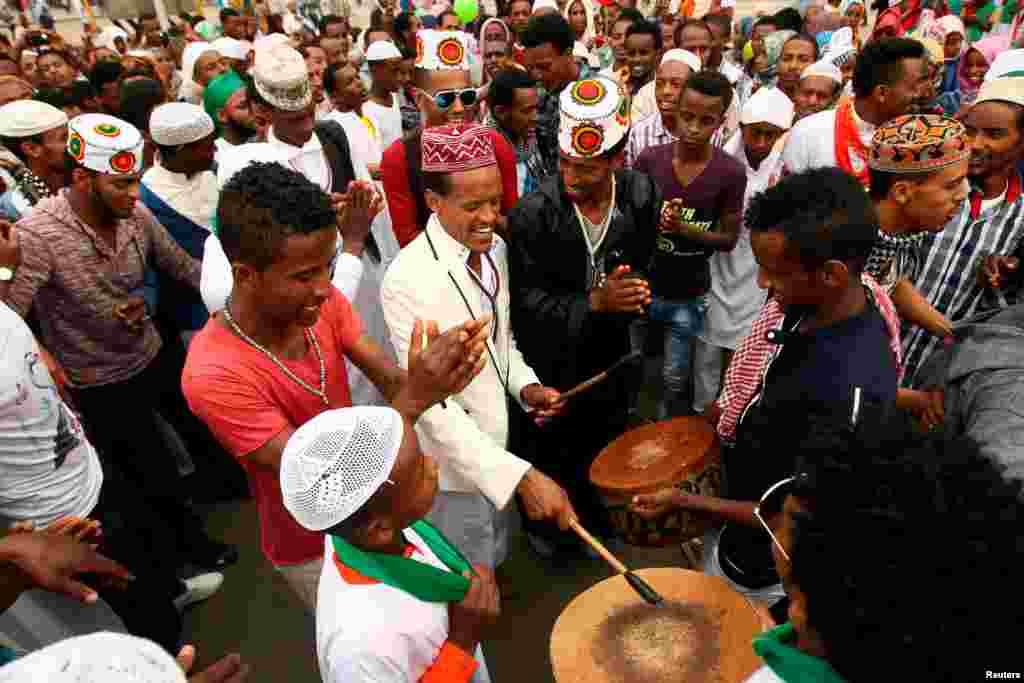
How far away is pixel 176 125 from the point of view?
345 cm

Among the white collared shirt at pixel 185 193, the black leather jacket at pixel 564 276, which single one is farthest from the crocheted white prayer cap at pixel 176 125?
the black leather jacket at pixel 564 276

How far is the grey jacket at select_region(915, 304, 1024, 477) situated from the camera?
6.73ft

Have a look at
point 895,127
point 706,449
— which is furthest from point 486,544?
point 895,127

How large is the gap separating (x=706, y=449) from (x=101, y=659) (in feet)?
6.56

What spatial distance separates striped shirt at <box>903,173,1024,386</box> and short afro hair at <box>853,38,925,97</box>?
1.07 meters

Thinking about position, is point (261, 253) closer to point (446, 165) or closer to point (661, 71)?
point (446, 165)

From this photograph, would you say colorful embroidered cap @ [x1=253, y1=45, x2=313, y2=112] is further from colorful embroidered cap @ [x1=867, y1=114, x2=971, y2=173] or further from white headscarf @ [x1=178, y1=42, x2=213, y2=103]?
white headscarf @ [x1=178, y1=42, x2=213, y2=103]

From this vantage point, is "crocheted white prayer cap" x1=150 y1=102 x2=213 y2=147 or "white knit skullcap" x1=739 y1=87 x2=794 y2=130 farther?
"white knit skullcap" x1=739 y1=87 x2=794 y2=130

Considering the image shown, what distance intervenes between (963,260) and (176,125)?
13.6 feet

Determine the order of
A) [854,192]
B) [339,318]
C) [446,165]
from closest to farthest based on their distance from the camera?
[854,192], [339,318], [446,165]

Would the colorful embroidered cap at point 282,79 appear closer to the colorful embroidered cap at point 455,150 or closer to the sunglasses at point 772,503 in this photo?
the colorful embroidered cap at point 455,150

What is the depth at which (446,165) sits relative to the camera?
7.86ft

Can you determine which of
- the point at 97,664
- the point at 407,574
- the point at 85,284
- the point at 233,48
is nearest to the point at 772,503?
the point at 407,574

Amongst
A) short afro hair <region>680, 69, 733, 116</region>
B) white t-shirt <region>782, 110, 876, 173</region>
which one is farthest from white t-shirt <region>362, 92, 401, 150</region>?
white t-shirt <region>782, 110, 876, 173</region>
